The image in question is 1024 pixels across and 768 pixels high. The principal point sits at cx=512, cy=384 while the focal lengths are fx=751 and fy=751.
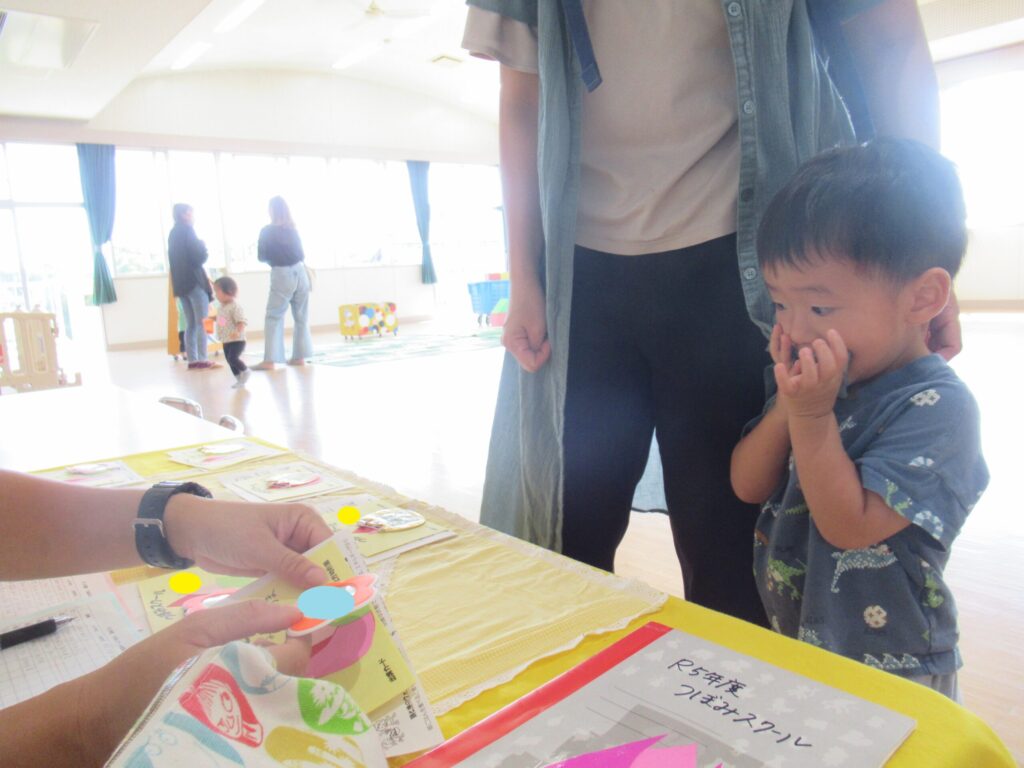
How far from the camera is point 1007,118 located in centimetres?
781

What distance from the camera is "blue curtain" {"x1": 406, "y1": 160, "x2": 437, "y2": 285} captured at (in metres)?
11.2

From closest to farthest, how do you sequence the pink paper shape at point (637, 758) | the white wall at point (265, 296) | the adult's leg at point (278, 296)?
the pink paper shape at point (637, 758) < the adult's leg at point (278, 296) < the white wall at point (265, 296)

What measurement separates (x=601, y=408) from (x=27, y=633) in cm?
70

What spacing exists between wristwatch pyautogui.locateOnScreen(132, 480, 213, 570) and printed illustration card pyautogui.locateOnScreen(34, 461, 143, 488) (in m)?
0.61

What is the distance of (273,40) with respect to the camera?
8.53 m

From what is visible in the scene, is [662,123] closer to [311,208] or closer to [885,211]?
[885,211]

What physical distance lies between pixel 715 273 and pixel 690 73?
0.25 metres

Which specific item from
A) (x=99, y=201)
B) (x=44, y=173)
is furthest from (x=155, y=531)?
(x=44, y=173)

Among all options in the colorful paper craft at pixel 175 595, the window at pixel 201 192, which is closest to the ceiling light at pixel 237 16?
the window at pixel 201 192

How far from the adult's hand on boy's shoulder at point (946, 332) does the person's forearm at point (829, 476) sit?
0.20 metres

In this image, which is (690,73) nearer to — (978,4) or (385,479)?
(385,479)

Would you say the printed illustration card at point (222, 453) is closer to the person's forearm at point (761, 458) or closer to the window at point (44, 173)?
the person's forearm at point (761, 458)

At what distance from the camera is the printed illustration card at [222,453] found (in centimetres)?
133

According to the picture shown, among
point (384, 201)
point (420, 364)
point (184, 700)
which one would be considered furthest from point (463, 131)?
point (184, 700)
